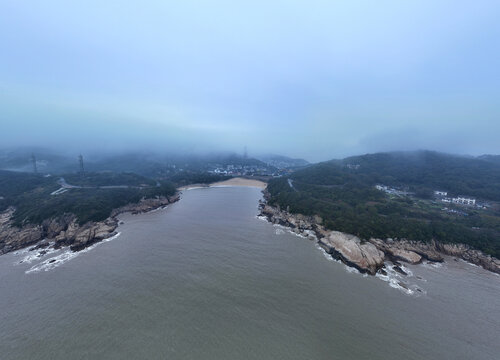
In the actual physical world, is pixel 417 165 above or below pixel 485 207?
above

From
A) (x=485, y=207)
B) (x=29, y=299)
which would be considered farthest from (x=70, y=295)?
(x=485, y=207)

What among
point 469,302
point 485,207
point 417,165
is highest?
point 417,165

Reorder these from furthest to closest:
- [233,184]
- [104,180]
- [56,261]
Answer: [233,184]
[104,180]
[56,261]

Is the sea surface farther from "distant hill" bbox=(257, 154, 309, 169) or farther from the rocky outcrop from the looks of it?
"distant hill" bbox=(257, 154, 309, 169)

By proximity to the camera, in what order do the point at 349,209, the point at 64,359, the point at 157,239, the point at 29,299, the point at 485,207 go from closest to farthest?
1. the point at 64,359
2. the point at 29,299
3. the point at 157,239
4. the point at 349,209
5. the point at 485,207

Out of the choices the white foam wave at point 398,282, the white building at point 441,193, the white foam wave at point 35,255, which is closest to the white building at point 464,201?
the white building at point 441,193

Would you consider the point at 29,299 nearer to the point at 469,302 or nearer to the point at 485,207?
the point at 469,302

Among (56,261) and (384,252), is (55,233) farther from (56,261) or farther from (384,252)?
(384,252)

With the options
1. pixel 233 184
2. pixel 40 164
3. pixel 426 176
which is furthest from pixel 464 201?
pixel 40 164
